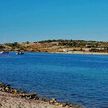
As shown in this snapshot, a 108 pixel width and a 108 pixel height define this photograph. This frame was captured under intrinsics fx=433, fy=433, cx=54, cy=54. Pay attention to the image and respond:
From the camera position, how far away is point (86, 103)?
3912 centimetres

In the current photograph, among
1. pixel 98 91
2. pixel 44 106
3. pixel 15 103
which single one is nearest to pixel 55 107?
pixel 44 106

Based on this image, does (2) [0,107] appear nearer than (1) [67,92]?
Yes

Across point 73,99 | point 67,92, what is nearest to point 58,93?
point 67,92

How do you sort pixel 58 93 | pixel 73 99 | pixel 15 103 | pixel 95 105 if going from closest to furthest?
pixel 15 103
pixel 95 105
pixel 73 99
pixel 58 93

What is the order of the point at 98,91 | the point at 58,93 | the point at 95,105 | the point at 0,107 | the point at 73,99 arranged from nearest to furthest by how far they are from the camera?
1. the point at 0,107
2. the point at 95,105
3. the point at 73,99
4. the point at 58,93
5. the point at 98,91

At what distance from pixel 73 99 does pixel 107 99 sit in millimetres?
3477

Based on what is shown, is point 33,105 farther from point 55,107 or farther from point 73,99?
point 73,99

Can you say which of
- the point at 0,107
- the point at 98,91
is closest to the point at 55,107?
the point at 0,107

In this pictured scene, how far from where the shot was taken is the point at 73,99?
42.0 metres

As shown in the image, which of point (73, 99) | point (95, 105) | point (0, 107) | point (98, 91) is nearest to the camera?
point (0, 107)

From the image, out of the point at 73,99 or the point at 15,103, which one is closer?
the point at 15,103

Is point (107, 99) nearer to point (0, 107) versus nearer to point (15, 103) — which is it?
point (15, 103)

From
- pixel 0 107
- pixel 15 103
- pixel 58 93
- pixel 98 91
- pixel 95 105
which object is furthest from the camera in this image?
pixel 98 91

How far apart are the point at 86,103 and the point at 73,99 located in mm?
3089
